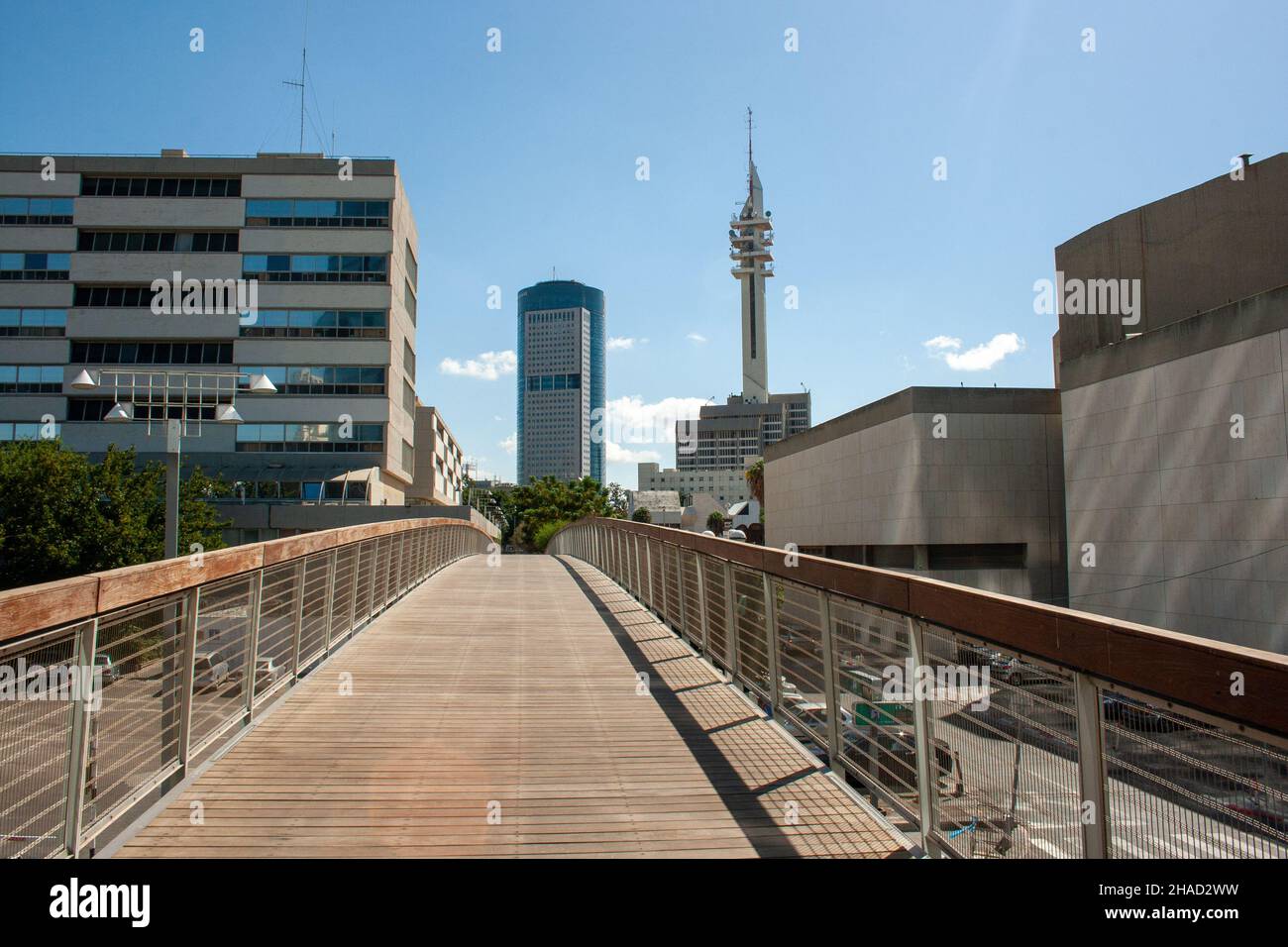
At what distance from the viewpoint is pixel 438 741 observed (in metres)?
5.05

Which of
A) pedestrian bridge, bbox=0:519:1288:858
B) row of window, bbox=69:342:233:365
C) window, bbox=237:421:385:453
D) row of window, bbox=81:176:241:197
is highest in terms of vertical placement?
row of window, bbox=81:176:241:197

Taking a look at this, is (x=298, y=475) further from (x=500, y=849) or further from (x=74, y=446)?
(x=500, y=849)

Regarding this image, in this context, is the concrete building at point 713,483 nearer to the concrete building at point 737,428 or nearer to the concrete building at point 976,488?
the concrete building at point 737,428

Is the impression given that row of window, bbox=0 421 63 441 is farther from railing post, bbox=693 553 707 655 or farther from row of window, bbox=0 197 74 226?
railing post, bbox=693 553 707 655

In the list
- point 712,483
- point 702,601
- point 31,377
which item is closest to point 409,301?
point 31,377

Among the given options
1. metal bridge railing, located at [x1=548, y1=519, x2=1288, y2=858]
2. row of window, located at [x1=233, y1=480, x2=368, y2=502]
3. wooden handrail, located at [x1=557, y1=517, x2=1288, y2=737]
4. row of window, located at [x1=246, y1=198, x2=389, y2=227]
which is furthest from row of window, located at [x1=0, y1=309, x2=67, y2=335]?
wooden handrail, located at [x1=557, y1=517, x2=1288, y2=737]

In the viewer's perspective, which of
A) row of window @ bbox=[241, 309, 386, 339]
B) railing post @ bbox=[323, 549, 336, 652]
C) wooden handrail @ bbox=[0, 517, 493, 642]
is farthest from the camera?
row of window @ bbox=[241, 309, 386, 339]

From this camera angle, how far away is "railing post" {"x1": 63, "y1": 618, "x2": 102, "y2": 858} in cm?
320

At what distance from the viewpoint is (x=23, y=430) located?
5303 cm

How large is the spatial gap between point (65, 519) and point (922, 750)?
37.3 meters

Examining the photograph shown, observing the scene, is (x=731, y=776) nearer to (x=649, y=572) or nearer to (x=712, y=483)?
(x=649, y=572)

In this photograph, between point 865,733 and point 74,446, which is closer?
point 865,733
